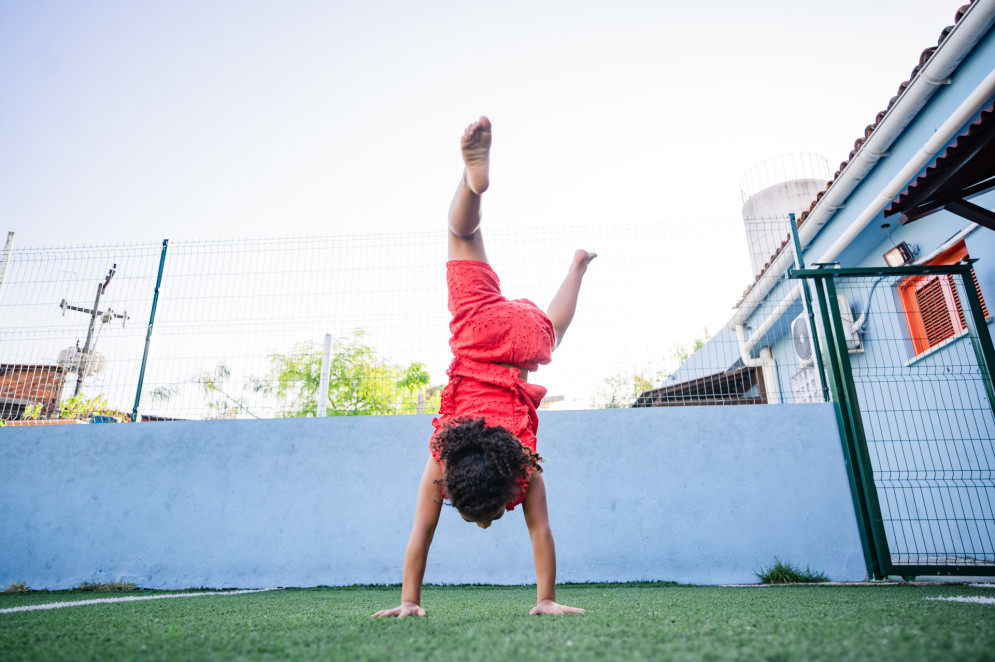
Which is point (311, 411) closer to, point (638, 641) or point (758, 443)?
point (758, 443)

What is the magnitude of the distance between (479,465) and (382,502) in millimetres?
2887

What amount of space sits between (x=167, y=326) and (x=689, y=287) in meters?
4.77

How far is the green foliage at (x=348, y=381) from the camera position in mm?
4906

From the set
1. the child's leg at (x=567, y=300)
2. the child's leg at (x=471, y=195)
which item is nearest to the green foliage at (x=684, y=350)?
the child's leg at (x=567, y=300)

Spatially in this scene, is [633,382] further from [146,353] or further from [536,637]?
[146,353]

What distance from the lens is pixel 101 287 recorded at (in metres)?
5.25

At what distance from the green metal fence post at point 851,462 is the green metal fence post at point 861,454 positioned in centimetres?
3

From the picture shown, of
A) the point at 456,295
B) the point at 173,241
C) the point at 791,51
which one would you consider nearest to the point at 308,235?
the point at 173,241

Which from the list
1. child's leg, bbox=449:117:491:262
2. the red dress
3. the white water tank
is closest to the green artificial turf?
the red dress

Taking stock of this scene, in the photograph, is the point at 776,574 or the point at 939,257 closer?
the point at 776,574

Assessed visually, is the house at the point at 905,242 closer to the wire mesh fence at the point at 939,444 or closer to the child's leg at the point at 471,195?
the wire mesh fence at the point at 939,444

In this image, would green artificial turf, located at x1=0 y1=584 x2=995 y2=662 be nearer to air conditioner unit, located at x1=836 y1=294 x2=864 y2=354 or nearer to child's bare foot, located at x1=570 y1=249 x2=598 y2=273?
child's bare foot, located at x1=570 y1=249 x2=598 y2=273

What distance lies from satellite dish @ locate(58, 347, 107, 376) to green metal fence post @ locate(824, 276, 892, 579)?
606 cm

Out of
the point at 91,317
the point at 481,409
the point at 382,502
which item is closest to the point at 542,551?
the point at 481,409
